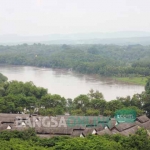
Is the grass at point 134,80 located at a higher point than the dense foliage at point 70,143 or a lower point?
lower

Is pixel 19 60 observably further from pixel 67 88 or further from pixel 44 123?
pixel 44 123

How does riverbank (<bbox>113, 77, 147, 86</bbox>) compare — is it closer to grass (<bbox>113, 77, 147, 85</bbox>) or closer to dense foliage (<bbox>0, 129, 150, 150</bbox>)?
grass (<bbox>113, 77, 147, 85</bbox>)

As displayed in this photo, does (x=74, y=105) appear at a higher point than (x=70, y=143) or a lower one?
lower

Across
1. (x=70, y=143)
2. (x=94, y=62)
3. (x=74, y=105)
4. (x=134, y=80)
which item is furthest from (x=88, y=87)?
(x=70, y=143)

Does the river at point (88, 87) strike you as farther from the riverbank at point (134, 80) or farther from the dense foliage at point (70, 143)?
the dense foliage at point (70, 143)

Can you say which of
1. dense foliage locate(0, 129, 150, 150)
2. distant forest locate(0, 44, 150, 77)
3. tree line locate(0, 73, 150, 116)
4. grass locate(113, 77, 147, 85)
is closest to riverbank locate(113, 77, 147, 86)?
grass locate(113, 77, 147, 85)

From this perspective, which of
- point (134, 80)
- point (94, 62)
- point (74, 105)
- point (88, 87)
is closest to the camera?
point (74, 105)

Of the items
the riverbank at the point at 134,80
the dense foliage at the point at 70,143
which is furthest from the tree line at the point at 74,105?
the riverbank at the point at 134,80

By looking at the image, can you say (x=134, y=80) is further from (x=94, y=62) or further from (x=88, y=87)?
(x=94, y=62)
